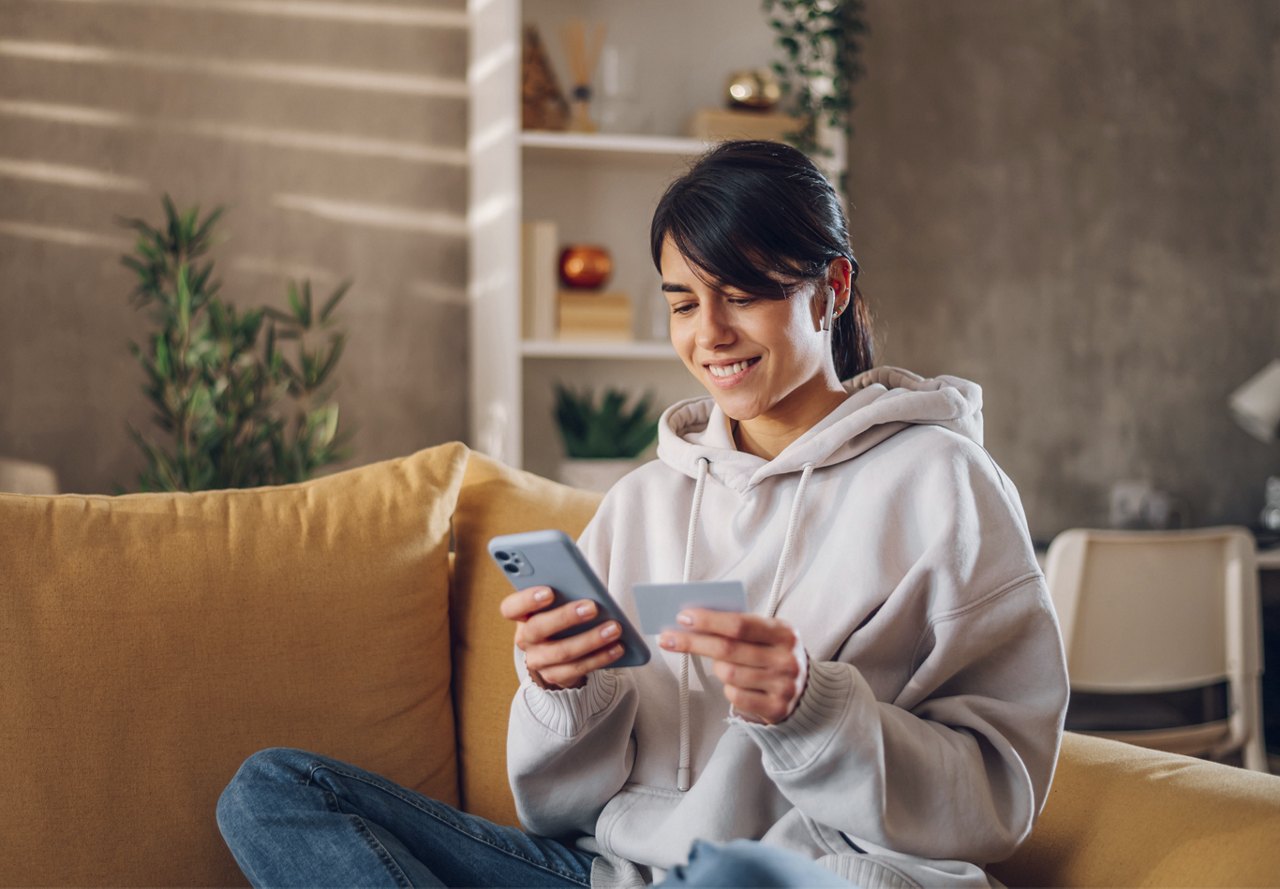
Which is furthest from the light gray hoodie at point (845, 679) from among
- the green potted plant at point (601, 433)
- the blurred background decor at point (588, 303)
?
the blurred background decor at point (588, 303)

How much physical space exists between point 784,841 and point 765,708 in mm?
209

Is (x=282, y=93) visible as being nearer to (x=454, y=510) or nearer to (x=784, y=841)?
(x=454, y=510)

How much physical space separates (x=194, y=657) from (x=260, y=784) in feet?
0.80

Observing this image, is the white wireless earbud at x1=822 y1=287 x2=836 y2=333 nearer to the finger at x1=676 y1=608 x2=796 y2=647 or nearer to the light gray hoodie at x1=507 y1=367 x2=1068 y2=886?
the light gray hoodie at x1=507 y1=367 x2=1068 y2=886

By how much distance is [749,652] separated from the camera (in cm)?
97

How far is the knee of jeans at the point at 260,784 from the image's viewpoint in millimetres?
1174

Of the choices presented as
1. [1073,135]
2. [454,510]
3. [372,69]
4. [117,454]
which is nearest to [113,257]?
[117,454]

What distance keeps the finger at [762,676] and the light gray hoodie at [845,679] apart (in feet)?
0.13

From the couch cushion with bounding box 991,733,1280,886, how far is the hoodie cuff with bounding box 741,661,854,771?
14.5 inches

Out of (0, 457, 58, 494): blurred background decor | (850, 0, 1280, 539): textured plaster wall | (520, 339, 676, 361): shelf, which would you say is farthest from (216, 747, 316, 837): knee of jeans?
(850, 0, 1280, 539): textured plaster wall

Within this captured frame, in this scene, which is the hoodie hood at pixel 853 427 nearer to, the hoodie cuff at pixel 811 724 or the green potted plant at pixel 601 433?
the hoodie cuff at pixel 811 724

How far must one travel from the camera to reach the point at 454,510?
1626 mm

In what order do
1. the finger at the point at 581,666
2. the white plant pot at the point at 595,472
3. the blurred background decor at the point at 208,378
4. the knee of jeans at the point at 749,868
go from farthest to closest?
the white plant pot at the point at 595,472 → the blurred background decor at the point at 208,378 → the finger at the point at 581,666 → the knee of jeans at the point at 749,868

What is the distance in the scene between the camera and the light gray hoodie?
105 cm
